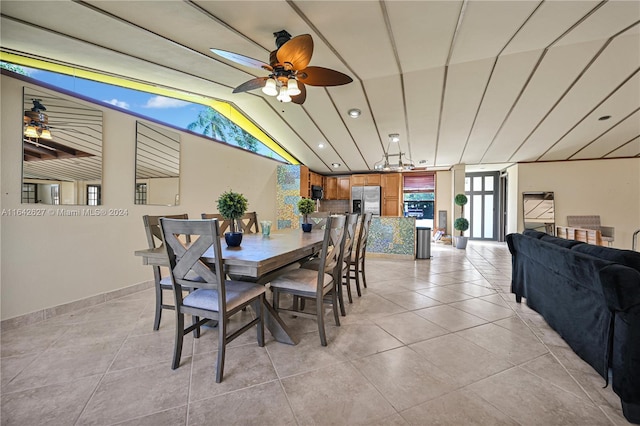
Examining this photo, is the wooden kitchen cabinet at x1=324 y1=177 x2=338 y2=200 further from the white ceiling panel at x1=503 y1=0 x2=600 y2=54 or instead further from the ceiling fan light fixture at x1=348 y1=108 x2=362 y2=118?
the white ceiling panel at x1=503 y1=0 x2=600 y2=54

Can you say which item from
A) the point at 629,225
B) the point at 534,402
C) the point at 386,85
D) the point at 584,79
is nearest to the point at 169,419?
the point at 534,402

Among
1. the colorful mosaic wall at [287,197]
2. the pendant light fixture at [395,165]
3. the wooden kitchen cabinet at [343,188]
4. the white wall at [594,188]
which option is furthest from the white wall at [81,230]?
the white wall at [594,188]

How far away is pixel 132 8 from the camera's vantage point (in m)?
1.92

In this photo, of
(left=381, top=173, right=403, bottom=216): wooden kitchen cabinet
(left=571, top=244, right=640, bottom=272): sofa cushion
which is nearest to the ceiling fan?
(left=571, top=244, right=640, bottom=272): sofa cushion

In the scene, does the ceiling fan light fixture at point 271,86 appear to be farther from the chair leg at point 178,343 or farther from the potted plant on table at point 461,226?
the potted plant on table at point 461,226

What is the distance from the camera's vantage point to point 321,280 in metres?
1.96

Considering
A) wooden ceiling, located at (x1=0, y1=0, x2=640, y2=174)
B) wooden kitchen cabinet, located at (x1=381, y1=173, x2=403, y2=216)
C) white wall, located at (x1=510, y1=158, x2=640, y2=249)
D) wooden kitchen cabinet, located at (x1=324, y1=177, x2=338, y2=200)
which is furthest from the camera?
wooden kitchen cabinet, located at (x1=324, y1=177, x2=338, y2=200)

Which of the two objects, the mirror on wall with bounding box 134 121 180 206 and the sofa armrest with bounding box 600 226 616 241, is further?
the sofa armrest with bounding box 600 226 616 241

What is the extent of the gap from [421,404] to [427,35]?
123 inches

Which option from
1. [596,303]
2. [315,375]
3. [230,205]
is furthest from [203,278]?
[596,303]

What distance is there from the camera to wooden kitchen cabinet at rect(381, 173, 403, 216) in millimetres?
8070

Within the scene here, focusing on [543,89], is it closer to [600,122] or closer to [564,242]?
[600,122]

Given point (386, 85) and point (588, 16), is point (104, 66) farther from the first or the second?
point (588, 16)

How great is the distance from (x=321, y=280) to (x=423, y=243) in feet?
13.9
